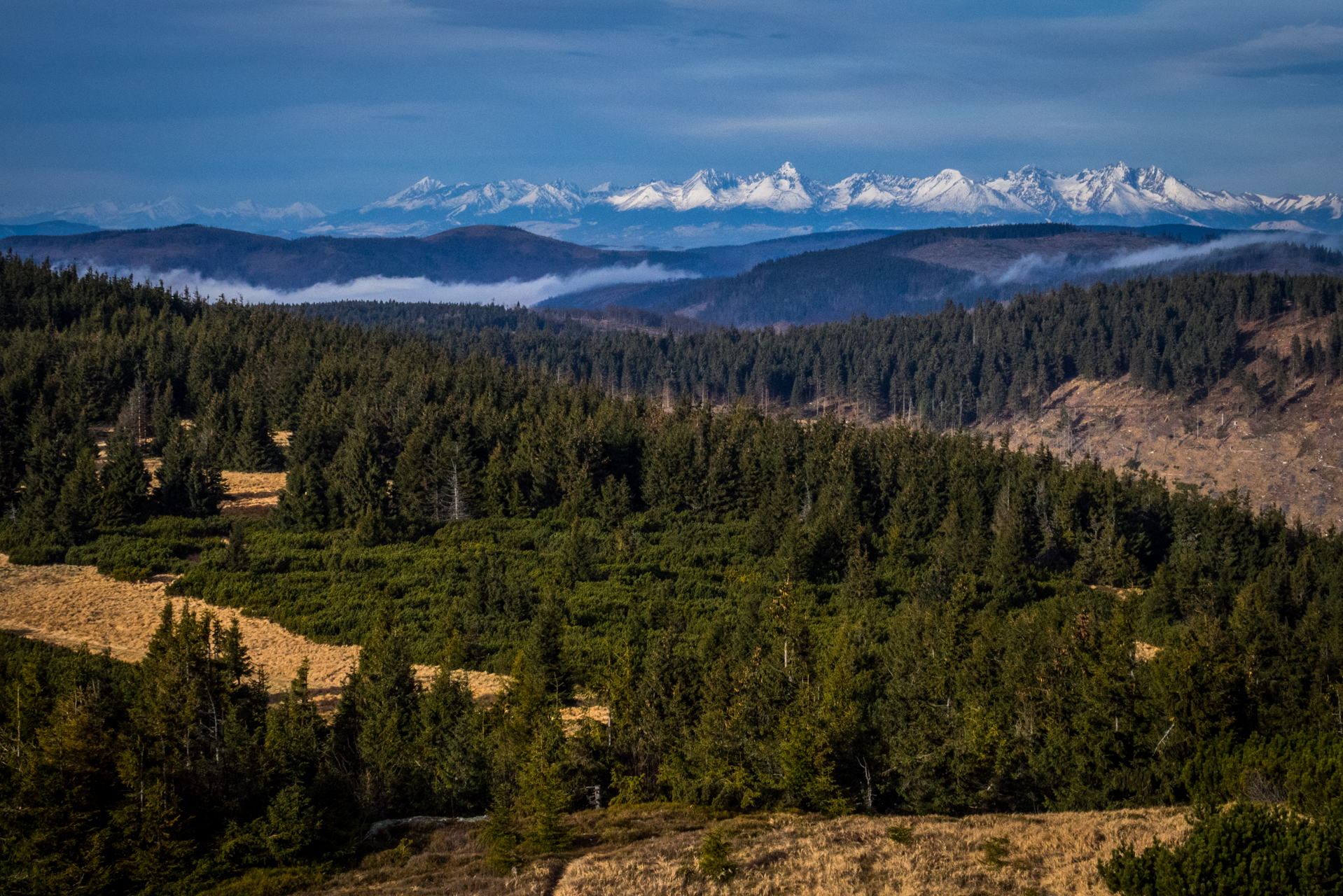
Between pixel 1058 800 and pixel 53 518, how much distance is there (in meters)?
69.0

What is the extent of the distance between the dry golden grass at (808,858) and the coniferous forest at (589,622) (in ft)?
5.40

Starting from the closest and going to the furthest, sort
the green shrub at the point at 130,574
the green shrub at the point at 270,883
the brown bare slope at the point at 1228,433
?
the green shrub at the point at 270,883, the green shrub at the point at 130,574, the brown bare slope at the point at 1228,433

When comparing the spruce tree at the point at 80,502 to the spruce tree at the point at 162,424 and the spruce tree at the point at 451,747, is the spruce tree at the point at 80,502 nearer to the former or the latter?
the spruce tree at the point at 162,424

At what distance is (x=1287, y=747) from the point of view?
99.5ft

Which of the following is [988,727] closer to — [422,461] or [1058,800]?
[1058,800]

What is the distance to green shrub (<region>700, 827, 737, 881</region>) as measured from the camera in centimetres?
2391

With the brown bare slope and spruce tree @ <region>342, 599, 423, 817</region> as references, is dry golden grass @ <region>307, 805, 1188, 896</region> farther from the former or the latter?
the brown bare slope

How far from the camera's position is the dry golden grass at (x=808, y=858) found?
23203 millimetres

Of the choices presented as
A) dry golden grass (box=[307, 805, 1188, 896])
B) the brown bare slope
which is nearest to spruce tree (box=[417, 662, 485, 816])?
dry golden grass (box=[307, 805, 1188, 896])

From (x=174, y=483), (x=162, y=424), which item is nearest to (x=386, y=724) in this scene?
(x=174, y=483)

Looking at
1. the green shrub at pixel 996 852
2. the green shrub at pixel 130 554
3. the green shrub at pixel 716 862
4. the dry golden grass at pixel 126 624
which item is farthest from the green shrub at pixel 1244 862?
the green shrub at pixel 130 554

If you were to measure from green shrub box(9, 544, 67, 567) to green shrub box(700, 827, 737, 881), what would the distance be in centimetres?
5927

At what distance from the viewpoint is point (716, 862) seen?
2388cm

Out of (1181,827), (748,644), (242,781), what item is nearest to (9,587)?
(242,781)
